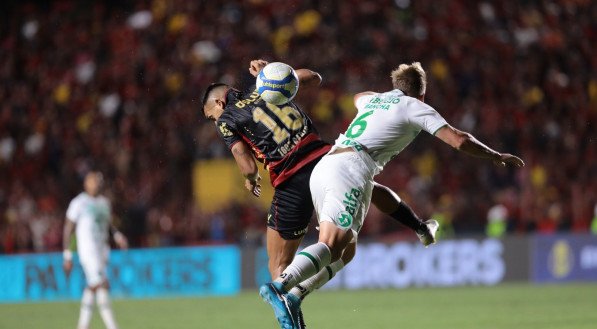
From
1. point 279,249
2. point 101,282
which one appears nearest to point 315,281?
point 279,249

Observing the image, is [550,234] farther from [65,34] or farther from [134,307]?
[65,34]

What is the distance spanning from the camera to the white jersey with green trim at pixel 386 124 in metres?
8.30

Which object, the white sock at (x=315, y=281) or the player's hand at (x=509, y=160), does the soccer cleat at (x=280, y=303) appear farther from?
the player's hand at (x=509, y=160)

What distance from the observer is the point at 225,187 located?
20953mm

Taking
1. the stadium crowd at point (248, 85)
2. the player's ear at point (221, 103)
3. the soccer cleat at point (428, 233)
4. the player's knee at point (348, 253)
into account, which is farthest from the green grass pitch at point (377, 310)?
the player's ear at point (221, 103)

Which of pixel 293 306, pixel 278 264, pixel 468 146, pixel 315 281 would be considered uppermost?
pixel 468 146

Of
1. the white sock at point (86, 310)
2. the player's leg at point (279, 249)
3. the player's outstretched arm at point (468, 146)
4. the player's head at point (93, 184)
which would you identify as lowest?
the white sock at point (86, 310)

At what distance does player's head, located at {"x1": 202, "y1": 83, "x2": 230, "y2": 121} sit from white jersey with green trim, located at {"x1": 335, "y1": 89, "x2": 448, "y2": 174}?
1.18 meters

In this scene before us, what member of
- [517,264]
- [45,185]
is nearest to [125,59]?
[45,185]

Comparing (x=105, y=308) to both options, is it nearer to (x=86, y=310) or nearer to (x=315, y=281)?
(x=86, y=310)

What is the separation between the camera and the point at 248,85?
2283 cm

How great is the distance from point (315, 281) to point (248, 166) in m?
1.04

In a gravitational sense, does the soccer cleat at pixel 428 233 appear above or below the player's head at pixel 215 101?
below

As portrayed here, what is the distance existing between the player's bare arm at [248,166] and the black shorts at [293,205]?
15.7 inches
